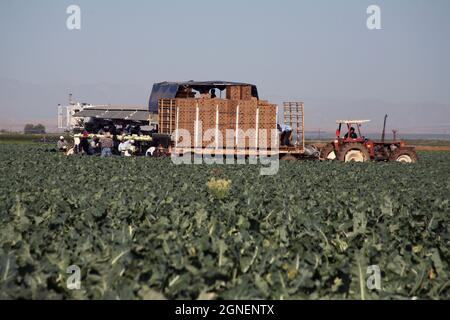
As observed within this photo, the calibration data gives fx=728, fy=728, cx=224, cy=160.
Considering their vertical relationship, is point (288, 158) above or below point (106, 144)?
below

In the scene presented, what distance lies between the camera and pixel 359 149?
2716 centimetres

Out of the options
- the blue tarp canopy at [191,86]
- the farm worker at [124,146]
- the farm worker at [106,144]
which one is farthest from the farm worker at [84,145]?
the blue tarp canopy at [191,86]

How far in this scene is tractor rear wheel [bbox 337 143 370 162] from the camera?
27.0 m

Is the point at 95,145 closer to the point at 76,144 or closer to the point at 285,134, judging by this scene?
the point at 76,144

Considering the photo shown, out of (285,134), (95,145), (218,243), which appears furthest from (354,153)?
(218,243)

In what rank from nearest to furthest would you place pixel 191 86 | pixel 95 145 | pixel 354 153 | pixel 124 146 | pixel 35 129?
pixel 191 86, pixel 354 153, pixel 124 146, pixel 95 145, pixel 35 129

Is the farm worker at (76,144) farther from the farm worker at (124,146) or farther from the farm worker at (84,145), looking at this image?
the farm worker at (124,146)

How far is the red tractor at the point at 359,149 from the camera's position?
27.1 metres

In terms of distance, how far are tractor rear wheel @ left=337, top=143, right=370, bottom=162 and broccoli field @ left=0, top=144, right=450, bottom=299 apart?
12673mm

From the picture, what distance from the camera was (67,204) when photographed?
10.6 m

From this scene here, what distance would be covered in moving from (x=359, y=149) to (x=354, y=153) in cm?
24

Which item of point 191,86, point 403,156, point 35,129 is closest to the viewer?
point 191,86
